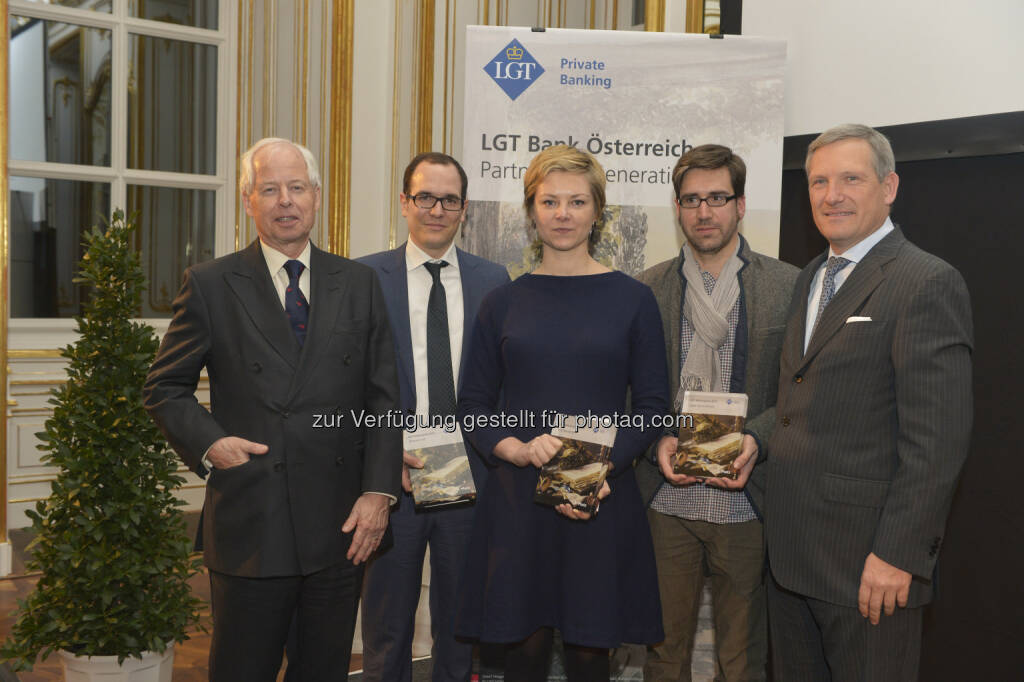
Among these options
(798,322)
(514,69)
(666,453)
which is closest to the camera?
(798,322)

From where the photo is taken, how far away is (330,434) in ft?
7.31

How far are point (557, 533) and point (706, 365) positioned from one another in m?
0.69

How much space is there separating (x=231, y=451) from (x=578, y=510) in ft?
2.96

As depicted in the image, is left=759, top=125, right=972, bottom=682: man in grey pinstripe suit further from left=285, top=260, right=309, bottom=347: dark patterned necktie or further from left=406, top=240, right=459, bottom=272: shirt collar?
left=285, top=260, right=309, bottom=347: dark patterned necktie

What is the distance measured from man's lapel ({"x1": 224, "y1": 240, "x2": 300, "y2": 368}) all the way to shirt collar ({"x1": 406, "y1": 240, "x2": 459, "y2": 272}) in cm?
61

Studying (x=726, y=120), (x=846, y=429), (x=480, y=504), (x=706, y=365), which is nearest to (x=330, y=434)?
(x=480, y=504)

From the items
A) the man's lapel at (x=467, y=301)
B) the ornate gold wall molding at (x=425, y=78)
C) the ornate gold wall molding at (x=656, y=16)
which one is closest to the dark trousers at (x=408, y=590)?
the man's lapel at (x=467, y=301)

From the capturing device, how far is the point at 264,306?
7.27 ft

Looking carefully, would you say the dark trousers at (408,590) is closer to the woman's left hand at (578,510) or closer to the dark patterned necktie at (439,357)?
the dark patterned necktie at (439,357)

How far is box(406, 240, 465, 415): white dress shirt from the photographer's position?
8.83 ft

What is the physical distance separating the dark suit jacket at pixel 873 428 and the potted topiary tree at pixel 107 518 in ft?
7.25

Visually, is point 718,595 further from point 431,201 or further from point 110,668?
point 110,668

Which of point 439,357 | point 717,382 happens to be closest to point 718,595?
point 717,382

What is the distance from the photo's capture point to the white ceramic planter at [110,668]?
304cm
